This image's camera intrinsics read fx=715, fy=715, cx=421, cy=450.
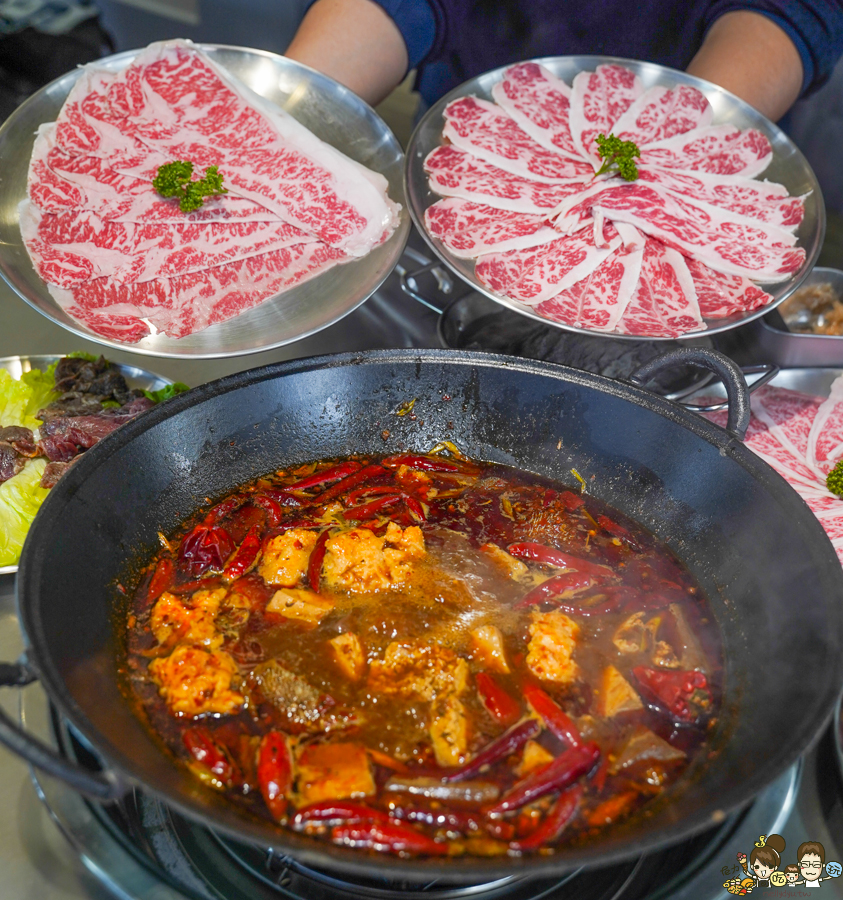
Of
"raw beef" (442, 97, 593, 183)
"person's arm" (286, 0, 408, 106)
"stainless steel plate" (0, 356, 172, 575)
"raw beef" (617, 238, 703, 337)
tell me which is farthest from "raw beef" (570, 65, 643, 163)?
"stainless steel plate" (0, 356, 172, 575)

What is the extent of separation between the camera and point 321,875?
60.9 inches

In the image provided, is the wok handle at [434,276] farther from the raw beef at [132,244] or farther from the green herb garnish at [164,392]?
the green herb garnish at [164,392]

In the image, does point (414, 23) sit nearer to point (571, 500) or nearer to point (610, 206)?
point (610, 206)

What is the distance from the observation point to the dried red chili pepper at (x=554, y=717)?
156cm

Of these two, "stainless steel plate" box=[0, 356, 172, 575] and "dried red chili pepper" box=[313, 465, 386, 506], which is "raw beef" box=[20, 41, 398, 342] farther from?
"dried red chili pepper" box=[313, 465, 386, 506]

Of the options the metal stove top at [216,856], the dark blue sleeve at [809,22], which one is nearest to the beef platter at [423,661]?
A: the metal stove top at [216,856]

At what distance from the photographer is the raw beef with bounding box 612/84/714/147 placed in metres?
2.90

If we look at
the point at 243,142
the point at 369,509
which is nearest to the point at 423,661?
the point at 369,509

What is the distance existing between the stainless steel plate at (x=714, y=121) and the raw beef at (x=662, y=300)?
6 centimetres

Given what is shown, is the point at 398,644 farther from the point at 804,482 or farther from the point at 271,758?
the point at 804,482

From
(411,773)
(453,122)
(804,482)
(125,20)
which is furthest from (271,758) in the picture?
(125,20)

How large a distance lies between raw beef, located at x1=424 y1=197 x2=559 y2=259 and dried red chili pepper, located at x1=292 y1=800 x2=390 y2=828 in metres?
1.69

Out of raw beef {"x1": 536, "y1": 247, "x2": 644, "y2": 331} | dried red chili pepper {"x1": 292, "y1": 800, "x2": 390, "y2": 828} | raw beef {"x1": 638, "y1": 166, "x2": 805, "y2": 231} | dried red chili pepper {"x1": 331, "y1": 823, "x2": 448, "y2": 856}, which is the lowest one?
dried red chili pepper {"x1": 292, "y1": 800, "x2": 390, "y2": 828}

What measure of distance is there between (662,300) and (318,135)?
4.89ft
